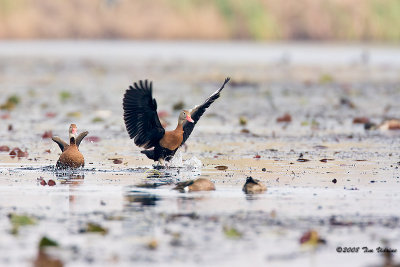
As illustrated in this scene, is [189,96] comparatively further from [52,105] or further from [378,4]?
[378,4]

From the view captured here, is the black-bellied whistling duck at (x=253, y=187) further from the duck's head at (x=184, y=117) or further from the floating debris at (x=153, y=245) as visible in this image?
the floating debris at (x=153, y=245)

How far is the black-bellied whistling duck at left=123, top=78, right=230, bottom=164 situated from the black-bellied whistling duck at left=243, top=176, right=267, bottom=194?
225 centimetres

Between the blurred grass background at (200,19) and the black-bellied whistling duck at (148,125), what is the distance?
44593 mm

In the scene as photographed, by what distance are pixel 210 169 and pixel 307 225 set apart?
442cm

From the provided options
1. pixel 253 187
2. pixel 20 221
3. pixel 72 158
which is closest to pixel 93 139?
pixel 72 158

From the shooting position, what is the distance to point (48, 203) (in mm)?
10117

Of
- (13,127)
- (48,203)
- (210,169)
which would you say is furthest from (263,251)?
(13,127)

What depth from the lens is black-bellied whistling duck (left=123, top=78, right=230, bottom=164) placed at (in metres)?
12.9

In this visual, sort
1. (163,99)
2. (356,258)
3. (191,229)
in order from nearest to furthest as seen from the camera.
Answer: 1. (356,258)
2. (191,229)
3. (163,99)

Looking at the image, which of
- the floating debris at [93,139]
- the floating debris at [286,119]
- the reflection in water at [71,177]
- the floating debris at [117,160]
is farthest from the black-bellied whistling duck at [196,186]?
the floating debris at [286,119]

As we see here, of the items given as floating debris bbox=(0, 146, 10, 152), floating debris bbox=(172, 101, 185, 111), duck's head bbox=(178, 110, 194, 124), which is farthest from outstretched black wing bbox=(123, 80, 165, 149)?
floating debris bbox=(172, 101, 185, 111)

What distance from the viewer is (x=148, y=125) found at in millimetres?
13164

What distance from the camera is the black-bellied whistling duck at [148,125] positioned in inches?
509

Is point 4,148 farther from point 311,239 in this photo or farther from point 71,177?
point 311,239
